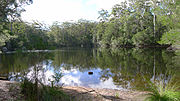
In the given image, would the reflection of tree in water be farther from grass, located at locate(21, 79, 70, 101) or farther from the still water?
grass, located at locate(21, 79, 70, 101)

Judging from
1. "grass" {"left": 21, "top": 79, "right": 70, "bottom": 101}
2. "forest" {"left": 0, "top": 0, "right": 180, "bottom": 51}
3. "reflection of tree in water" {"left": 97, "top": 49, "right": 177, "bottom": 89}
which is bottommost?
"reflection of tree in water" {"left": 97, "top": 49, "right": 177, "bottom": 89}

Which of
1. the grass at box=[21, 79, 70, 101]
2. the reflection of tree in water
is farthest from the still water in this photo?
the grass at box=[21, 79, 70, 101]

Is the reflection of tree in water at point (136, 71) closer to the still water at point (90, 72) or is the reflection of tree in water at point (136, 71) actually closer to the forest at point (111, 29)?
the still water at point (90, 72)

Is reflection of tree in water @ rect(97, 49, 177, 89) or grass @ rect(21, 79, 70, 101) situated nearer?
grass @ rect(21, 79, 70, 101)

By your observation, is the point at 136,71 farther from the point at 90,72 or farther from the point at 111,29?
the point at 111,29

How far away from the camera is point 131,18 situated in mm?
44000

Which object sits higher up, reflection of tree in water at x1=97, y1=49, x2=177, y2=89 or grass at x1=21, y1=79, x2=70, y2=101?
grass at x1=21, y1=79, x2=70, y2=101

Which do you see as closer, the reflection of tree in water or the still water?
the still water

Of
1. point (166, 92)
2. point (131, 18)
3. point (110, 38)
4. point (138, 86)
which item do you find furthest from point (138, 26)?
point (166, 92)

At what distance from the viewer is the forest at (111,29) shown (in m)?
3.56

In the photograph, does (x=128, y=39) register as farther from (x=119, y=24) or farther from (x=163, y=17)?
(x=163, y=17)

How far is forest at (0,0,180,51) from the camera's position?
3559mm

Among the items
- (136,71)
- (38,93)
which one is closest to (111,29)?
(136,71)

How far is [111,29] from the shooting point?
51656 mm
